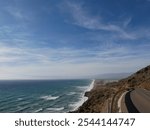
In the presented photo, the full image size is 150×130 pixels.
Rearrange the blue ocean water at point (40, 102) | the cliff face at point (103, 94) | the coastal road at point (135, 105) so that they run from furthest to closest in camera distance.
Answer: the blue ocean water at point (40, 102) < the cliff face at point (103, 94) < the coastal road at point (135, 105)

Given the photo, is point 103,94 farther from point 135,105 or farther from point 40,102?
point 135,105

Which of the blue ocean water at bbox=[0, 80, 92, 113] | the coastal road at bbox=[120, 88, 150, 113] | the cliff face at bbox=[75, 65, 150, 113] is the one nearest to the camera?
the coastal road at bbox=[120, 88, 150, 113]

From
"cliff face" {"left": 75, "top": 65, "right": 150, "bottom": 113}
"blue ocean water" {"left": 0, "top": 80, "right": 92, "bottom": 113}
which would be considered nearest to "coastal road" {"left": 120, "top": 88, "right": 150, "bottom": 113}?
"cliff face" {"left": 75, "top": 65, "right": 150, "bottom": 113}

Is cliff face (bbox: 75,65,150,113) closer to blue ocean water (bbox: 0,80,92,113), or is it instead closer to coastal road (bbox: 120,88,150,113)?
coastal road (bbox: 120,88,150,113)

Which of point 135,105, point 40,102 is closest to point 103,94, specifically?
point 40,102

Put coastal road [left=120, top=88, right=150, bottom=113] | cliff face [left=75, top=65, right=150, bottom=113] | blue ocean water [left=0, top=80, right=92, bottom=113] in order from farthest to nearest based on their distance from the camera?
blue ocean water [left=0, top=80, right=92, bottom=113]
cliff face [left=75, top=65, right=150, bottom=113]
coastal road [left=120, top=88, right=150, bottom=113]

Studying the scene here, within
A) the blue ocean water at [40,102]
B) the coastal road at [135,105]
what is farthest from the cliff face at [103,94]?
the blue ocean water at [40,102]

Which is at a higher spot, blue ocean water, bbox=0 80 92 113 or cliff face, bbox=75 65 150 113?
cliff face, bbox=75 65 150 113

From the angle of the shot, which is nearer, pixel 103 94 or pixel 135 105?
pixel 135 105

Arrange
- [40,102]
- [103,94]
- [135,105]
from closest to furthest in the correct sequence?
[135,105] → [103,94] → [40,102]

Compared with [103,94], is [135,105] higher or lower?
higher

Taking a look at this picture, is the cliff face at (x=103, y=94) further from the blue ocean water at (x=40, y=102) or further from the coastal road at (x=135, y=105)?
the blue ocean water at (x=40, y=102)

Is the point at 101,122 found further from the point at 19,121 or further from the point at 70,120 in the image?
the point at 19,121
